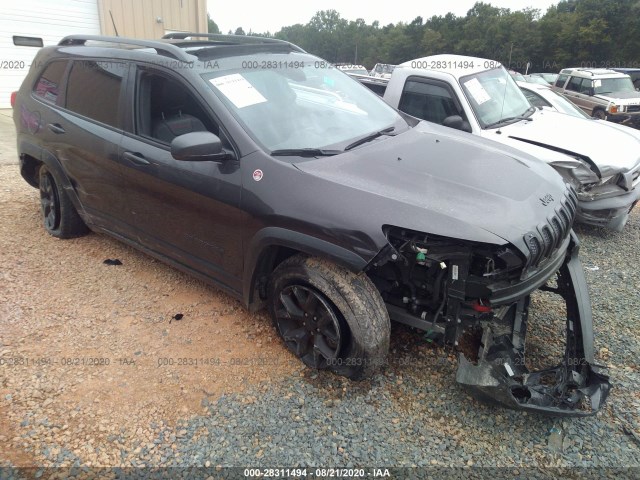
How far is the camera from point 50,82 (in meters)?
4.00

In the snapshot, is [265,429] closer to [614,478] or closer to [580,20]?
[614,478]

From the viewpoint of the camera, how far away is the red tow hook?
7.90ft

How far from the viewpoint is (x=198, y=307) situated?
135 inches

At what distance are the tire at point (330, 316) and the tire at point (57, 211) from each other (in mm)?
2511

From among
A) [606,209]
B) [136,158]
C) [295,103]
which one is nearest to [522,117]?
[606,209]

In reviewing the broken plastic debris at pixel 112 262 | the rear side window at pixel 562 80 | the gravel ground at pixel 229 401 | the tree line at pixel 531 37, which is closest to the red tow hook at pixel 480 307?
the gravel ground at pixel 229 401

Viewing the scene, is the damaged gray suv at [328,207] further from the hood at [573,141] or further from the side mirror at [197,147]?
the hood at [573,141]

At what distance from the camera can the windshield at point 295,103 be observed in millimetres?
2826

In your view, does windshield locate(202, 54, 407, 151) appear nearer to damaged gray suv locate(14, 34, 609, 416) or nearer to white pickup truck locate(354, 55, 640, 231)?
damaged gray suv locate(14, 34, 609, 416)

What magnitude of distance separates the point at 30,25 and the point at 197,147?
34.7 feet

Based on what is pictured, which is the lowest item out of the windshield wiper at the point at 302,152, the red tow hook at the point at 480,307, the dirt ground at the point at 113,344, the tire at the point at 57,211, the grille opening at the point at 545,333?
the dirt ground at the point at 113,344

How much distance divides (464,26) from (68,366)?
155 ft

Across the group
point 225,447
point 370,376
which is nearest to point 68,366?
point 225,447

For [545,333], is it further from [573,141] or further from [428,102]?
[428,102]
